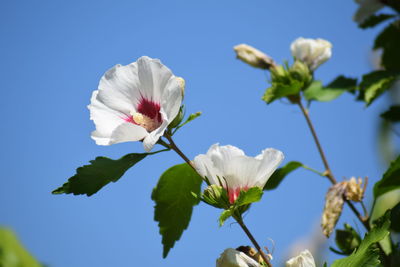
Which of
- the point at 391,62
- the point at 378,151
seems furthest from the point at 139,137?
the point at 378,151

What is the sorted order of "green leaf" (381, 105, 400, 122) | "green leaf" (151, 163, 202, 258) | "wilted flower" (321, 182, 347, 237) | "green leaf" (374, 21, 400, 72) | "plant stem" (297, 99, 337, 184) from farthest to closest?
"green leaf" (374, 21, 400, 72)
"green leaf" (381, 105, 400, 122)
"plant stem" (297, 99, 337, 184)
"wilted flower" (321, 182, 347, 237)
"green leaf" (151, 163, 202, 258)

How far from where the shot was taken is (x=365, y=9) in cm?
142

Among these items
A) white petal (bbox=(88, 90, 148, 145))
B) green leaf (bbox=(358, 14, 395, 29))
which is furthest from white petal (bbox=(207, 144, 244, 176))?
green leaf (bbox=(358, 14, 395, 29))

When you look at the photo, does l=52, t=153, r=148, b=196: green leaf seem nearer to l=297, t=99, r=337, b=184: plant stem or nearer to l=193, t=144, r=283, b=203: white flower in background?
l=193, t=144, r=283, b=203: white flower in background

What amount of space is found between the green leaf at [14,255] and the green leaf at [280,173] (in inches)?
23.1

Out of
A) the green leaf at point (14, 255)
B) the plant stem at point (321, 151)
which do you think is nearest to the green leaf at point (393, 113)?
the plant stem at point (321, 151)

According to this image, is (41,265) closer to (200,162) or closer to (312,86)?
(200,162)

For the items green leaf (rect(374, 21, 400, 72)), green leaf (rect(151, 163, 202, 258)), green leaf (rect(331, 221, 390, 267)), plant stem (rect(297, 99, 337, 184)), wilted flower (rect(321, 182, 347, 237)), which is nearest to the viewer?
green leaf (rect(331, 221, 390, 267))

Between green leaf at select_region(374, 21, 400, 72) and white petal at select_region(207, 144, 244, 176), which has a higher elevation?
green leaf at select_region(374, 21, 400, 72)

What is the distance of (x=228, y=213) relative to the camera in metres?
0.72

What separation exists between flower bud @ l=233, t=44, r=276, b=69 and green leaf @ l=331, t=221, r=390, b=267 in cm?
60

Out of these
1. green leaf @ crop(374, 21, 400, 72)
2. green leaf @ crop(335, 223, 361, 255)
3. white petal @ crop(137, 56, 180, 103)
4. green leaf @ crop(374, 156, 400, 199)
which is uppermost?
white petal @ crop(137, 56, 180, 103)

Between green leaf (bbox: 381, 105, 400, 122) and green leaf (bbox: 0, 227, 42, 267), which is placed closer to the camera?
green leaf (bbox: 0, 227, 42, 267)

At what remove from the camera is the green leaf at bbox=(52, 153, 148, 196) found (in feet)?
2.51
